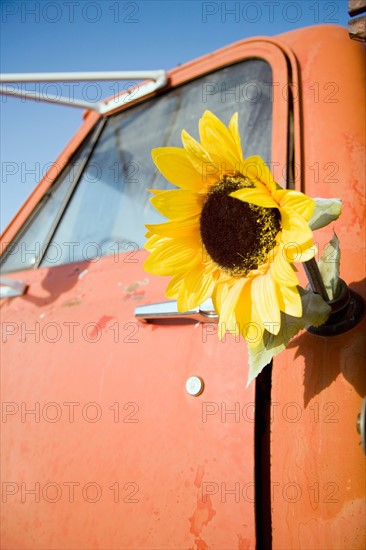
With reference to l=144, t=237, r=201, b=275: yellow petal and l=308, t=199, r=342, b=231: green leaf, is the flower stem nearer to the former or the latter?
l=308, t=199, r=342, b=231: green leaf

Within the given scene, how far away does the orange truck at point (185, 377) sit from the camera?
34.1 inches

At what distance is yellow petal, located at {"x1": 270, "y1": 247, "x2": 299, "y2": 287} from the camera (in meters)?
0.68

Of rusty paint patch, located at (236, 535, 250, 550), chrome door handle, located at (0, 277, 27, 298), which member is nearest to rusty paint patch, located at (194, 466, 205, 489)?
rusty paint patch, located at (236, 535, 250, 550)

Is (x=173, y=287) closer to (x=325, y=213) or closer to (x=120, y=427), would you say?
(x=325, y=213)

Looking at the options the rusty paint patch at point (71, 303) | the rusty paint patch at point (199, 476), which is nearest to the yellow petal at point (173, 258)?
the rusty paint patch at point (199, 476)

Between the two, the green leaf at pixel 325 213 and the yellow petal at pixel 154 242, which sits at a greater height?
the green leaf at pixel 325 213

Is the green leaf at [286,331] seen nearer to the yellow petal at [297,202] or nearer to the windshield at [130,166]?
the yellow petal at [297,202]

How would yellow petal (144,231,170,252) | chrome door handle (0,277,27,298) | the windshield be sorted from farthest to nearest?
chrome door handle (0,277,27,298)
the windshield
yellow petal (144,231,170,252)

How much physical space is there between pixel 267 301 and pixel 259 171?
0.62ft

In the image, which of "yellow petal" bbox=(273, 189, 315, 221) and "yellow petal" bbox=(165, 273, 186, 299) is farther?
"yellow petal" bbox=(165, 273, 186, 299)

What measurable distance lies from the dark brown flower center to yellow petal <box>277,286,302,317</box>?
0.22 ft

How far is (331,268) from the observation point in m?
0.84

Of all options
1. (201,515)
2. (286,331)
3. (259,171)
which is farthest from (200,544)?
(259,171)

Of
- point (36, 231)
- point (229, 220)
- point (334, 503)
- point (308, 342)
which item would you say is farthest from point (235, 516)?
point (36, 231)
